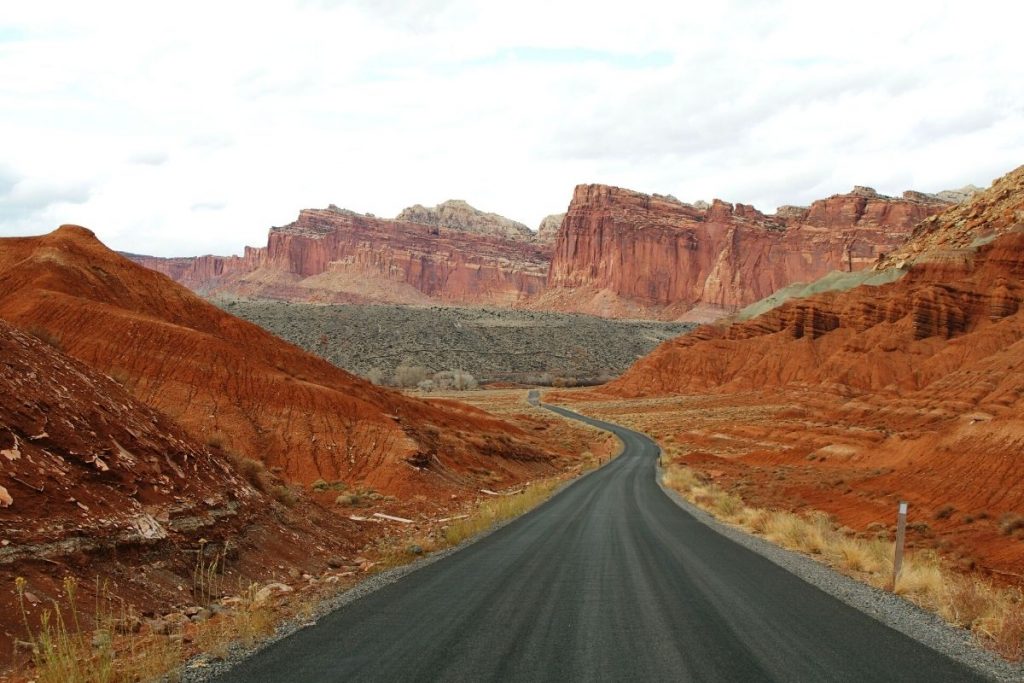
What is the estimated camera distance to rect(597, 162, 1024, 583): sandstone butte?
86.9 feet

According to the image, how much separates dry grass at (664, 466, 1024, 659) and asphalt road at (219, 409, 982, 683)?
4.12 feet

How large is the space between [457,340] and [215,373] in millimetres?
113692

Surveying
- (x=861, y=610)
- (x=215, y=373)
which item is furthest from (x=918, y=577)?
(x=215, y=373)

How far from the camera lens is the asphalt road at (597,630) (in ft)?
24.2

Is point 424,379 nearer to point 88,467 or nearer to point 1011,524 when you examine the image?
point 1011,524

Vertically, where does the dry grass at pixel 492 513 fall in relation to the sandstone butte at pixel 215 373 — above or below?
below

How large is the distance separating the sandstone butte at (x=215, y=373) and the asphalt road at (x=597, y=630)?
590 inches

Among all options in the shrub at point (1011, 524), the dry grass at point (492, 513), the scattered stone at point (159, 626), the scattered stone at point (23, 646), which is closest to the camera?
the scattered stone at point (23, 646)

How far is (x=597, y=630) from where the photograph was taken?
8.96 m

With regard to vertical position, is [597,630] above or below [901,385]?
below

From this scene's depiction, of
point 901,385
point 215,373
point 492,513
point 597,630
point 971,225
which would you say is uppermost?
point 971,225

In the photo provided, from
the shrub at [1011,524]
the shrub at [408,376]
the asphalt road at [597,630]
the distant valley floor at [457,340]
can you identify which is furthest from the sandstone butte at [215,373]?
the distant valley floor at [457,340]

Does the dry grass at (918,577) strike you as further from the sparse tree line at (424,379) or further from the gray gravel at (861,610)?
the sparse tree line at (424,379)

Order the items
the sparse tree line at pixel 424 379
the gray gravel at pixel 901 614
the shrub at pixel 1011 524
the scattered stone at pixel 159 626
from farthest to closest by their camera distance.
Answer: the sparse tree line at pixel 424 379 < the shrub at pixel 1011 524 < the scattered stone at pixel 159 626 < the gray gravel at pixel 901 614
